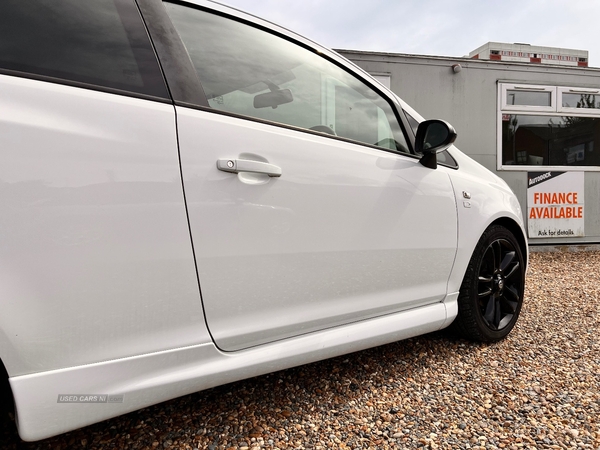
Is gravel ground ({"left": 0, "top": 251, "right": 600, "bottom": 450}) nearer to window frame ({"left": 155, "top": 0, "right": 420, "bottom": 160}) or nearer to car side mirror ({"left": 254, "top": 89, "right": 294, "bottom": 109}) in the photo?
window frame ({"left": 155, "top": 0, "right": 420, "bottom": 160})

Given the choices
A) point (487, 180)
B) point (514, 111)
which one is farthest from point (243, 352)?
A: point (514, 111)

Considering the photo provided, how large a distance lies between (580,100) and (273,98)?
710 cm

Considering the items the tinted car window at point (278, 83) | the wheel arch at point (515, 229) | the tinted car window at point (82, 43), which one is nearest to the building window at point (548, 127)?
the wheel arch at point (515, 229)

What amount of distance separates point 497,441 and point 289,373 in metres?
0.95

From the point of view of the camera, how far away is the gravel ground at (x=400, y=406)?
5.03 ft

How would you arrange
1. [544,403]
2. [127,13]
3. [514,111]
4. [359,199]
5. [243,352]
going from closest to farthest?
[127,13] < [243,352] < [359,199] < [544,403] < [514,111]

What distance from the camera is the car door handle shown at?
131cm

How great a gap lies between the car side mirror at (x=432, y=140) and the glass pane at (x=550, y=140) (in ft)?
16.9

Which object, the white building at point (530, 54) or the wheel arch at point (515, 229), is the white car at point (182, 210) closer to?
the wheel arch at point (515, 229)

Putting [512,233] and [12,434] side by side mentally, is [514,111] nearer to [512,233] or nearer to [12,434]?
[512,233]

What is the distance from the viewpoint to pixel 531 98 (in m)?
6.57

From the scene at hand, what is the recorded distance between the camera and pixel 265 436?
156cm

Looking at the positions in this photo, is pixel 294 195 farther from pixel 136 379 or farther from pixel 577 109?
pixel 577 109

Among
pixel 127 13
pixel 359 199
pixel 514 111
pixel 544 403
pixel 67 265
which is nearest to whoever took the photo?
pixel 67 265
